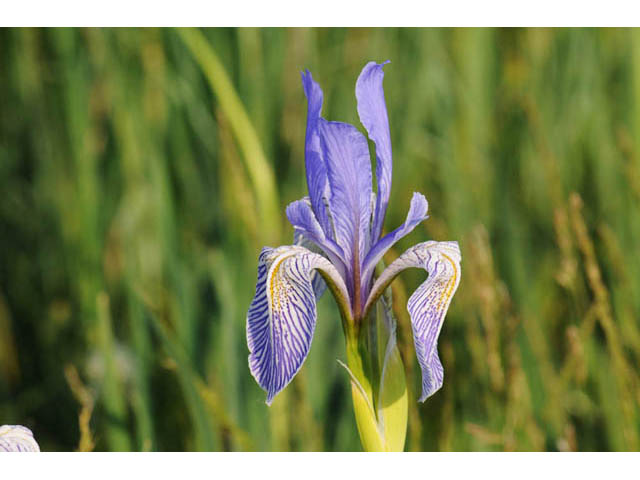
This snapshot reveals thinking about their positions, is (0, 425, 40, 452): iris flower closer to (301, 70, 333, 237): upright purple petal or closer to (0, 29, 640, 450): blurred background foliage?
(0, 29, 640, 450): blurred background foliage

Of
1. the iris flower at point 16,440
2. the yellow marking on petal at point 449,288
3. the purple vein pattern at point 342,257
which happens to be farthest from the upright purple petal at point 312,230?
the iris flower at point 16,440

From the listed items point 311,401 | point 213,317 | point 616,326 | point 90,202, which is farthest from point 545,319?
point 90,202

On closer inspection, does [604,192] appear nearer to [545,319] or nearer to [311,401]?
[545,319]

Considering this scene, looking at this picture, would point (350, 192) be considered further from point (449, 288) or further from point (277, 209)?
point (277, 209)

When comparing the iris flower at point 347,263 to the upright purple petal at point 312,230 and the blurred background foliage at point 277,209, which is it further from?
the blurred background foliage at point 277,209

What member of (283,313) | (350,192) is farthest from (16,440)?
(350,192)

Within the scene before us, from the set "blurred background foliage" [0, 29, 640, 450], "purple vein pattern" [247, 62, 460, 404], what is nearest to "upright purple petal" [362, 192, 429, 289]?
"purple vein pattern" [247, 62, 460, 404]
